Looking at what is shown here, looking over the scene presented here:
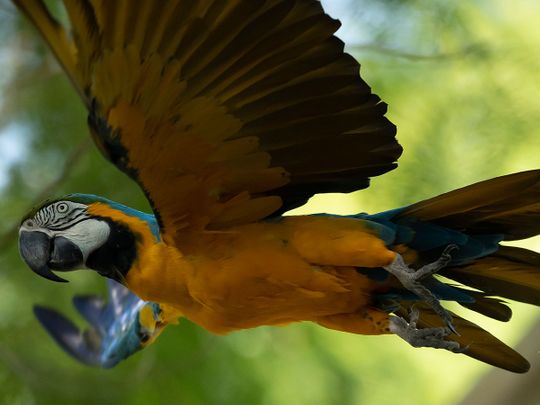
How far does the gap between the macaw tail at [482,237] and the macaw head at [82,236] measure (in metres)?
0.68

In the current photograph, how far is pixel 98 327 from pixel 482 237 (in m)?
1.77

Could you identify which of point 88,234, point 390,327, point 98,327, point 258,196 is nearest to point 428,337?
point 390,327

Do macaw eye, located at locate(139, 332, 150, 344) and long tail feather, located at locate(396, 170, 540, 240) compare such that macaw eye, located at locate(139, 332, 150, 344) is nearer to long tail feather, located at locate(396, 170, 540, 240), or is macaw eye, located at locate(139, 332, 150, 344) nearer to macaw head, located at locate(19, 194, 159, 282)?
macaw head, located at locate(19, 194, 159, 282)

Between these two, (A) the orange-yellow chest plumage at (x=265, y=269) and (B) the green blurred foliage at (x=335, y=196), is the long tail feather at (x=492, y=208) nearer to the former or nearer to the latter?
(A) the orange-yellow chest plumage at (x=265, y=269)

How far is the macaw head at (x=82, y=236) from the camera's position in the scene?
222 centimetres

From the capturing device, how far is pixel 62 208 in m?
2.27

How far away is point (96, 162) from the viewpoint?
11.5 feet

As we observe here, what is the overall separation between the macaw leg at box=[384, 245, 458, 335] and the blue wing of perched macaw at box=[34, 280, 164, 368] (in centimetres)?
117

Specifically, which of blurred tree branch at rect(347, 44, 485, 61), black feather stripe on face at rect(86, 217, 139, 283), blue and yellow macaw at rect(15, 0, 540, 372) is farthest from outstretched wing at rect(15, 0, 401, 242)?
blurred tree branch at rect(347, 44, 485, 61)

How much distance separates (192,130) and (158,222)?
0.97 feet

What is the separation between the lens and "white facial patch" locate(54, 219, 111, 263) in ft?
7.25

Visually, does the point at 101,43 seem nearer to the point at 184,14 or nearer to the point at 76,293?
the point at 184,14

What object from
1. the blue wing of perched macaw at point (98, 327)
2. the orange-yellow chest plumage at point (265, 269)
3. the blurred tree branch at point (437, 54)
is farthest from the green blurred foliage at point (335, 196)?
the orange-yellow chest plumage at point (265, 269)

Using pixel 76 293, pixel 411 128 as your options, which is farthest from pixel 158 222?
pixel 76 293
